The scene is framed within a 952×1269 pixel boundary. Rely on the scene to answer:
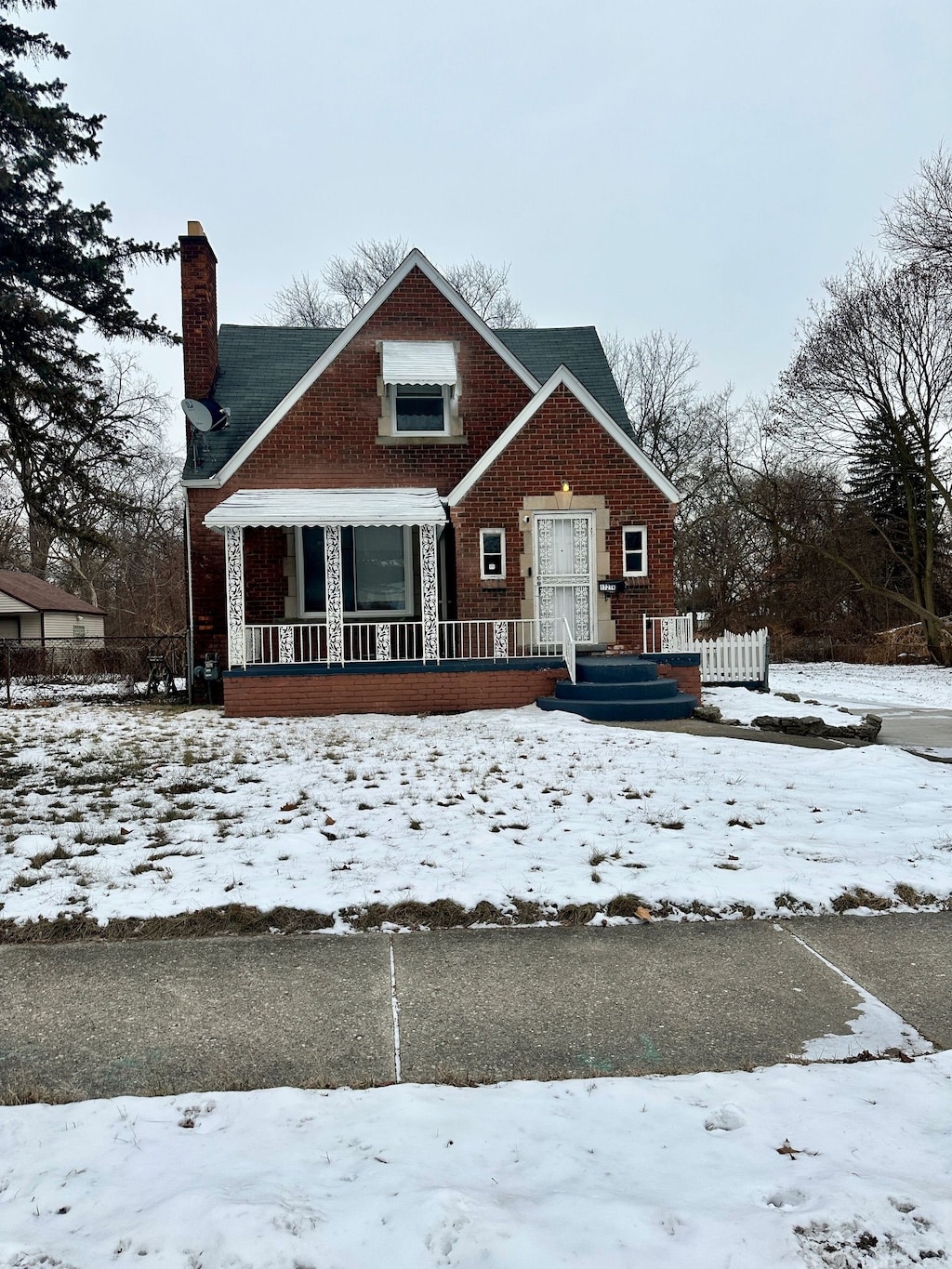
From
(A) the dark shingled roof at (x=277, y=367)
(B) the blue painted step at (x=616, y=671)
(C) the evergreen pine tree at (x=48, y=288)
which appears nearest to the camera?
(C) the evergreen pine tree at (x=48, y=288)

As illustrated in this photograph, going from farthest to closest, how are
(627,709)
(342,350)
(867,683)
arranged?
1. (867,683)
2. (342,350)
3. (627,709)

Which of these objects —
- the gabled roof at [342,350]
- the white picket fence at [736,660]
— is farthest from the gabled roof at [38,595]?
the white picket fence at [736,660]

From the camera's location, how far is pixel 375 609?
15312 millimetres

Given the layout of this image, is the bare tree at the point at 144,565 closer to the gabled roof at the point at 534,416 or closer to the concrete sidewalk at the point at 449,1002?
the gabled roof at the point at 534,416

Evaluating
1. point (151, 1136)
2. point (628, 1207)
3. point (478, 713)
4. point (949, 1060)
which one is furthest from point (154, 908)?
point (478, 713)

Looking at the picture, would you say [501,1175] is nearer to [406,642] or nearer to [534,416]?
[406,642]

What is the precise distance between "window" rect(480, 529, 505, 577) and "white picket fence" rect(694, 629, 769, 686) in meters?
4.80

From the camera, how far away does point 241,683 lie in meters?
12.6

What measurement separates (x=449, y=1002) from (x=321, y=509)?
10.8 meters

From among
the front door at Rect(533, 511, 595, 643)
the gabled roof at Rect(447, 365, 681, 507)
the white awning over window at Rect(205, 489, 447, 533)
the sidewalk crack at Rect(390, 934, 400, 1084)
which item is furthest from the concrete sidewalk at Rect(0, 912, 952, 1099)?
the gabled roof at Rect(447, 365, 681, 507)

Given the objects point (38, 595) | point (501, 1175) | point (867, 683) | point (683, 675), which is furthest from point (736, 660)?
point (38, 595)

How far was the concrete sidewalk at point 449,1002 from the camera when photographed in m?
2.94

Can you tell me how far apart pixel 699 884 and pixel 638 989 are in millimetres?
1249

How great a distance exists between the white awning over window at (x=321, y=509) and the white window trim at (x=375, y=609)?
1.03m
